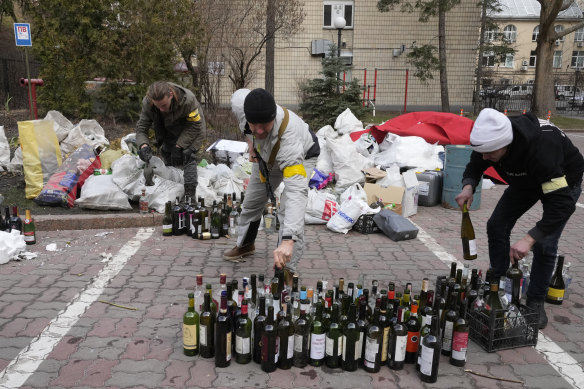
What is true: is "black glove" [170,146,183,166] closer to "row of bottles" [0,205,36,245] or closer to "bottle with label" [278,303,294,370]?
"row of bottles" [0,205,36,245]

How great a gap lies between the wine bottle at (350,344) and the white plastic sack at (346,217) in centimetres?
315

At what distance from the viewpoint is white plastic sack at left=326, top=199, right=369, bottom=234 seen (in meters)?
6.29

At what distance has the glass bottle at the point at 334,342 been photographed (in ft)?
10.2

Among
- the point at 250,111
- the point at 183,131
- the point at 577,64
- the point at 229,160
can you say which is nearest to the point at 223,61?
the point at 229,160

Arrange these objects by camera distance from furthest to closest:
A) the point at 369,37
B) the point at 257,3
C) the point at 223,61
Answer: the point at 369,37, the point at 257,3, the point at 223,61

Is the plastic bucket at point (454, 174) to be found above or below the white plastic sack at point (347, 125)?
below

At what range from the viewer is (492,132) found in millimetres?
3211

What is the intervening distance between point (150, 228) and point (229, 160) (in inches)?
113

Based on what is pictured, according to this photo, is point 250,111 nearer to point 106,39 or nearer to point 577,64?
point 106,39

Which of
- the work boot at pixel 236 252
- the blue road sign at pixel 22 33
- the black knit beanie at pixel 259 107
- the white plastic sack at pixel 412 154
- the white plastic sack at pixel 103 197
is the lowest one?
the work boot at pixel 236 252

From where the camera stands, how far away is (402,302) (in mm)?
3293

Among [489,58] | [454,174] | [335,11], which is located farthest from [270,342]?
[489,58]

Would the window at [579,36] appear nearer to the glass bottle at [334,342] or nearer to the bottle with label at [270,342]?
the glass bottle at [334,342]

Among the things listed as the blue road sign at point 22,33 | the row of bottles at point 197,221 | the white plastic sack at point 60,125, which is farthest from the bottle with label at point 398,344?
the blue road sign at point 22,33
